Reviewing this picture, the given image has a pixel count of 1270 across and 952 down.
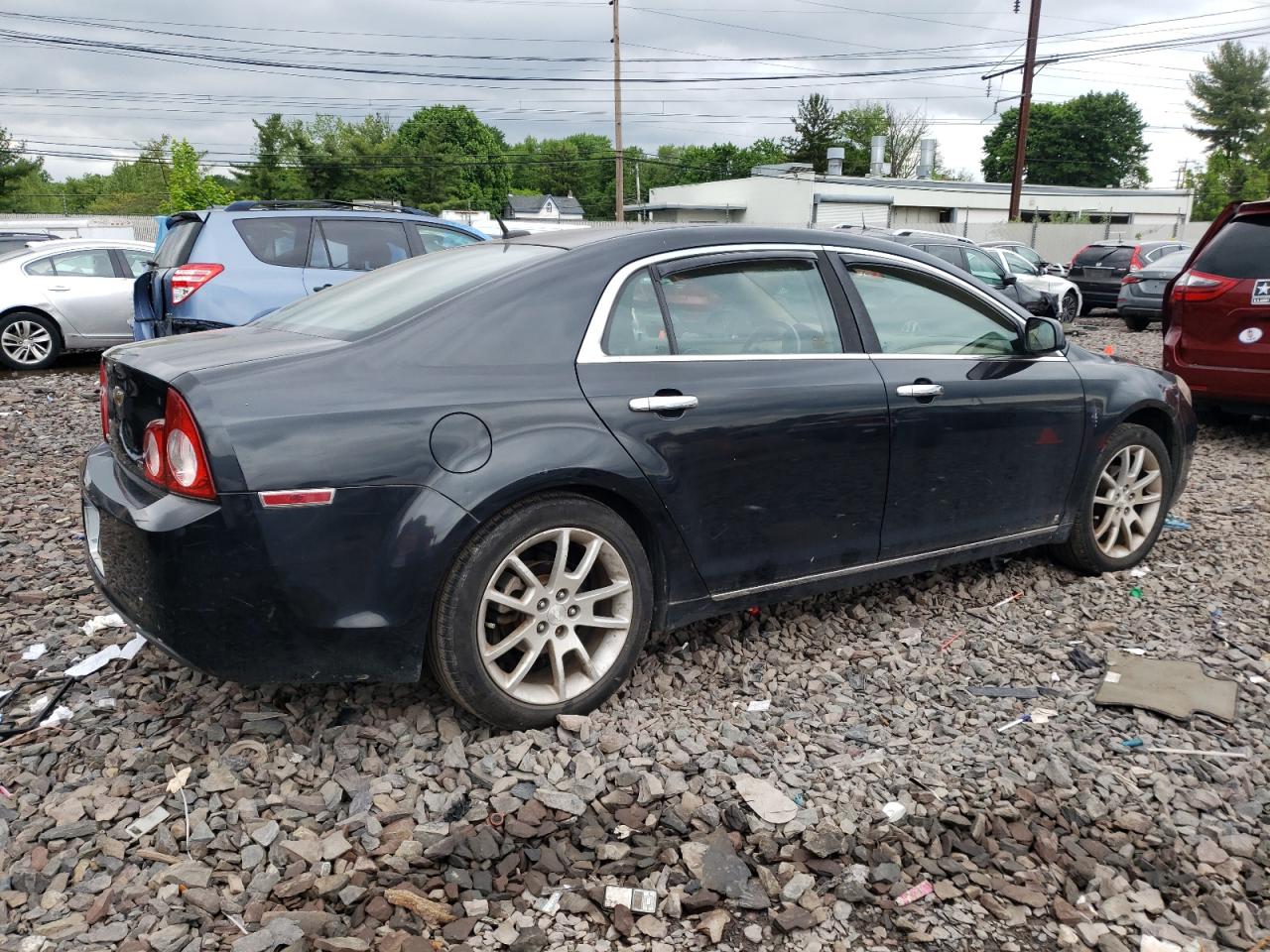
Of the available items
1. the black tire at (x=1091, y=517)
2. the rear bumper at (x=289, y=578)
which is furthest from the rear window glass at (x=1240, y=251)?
the rear bumper at (x=289, y=578)

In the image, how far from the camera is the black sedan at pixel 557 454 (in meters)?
2.68

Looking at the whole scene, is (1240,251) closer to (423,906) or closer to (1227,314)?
(1227,314)

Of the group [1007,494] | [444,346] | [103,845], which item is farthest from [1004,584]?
[103,845]

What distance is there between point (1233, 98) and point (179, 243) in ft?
295

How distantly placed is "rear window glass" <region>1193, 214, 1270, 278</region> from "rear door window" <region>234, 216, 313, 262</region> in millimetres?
7060

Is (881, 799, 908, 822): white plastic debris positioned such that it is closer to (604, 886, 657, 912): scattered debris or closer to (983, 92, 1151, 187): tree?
(604, 886, 657, 912): scattered debris

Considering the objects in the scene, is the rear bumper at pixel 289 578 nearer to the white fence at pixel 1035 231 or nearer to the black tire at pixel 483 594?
the black tire at pixel 483 594

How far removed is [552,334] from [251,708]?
1599mm

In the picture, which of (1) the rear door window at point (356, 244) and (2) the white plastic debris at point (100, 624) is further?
(1) the rear door window at point (356, 244)

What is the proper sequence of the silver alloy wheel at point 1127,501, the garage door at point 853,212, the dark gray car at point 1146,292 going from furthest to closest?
the garage door at point 853,212, the dark gray car at point 1146,292, the silver alloy wheel at point 1127,501

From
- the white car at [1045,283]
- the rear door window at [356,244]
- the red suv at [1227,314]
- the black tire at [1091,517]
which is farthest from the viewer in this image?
the white car at [1045,283]

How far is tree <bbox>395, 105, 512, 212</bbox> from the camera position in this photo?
76188 mm

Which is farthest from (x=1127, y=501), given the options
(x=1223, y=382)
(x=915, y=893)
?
(x=1223, y=382)

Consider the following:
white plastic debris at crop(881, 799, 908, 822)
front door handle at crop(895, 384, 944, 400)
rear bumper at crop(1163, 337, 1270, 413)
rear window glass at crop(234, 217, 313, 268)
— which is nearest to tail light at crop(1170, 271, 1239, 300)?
rear bumper at crop(1163, 337, 1270, 413)
